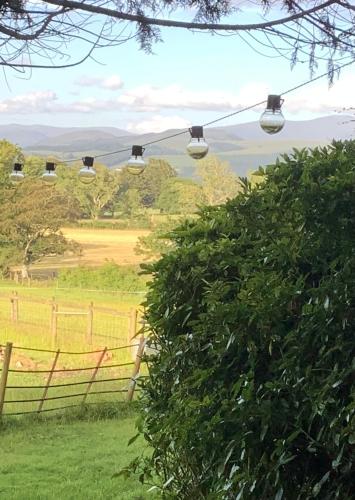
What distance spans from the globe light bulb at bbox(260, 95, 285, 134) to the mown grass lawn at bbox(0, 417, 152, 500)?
68.5 inches

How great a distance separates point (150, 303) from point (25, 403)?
186 inches

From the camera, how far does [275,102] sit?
125 inches

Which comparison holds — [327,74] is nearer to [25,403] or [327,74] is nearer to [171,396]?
[171,396]

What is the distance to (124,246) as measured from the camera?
64.5 ft

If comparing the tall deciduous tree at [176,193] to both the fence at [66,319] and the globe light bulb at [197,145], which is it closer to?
the fence at [66,319]

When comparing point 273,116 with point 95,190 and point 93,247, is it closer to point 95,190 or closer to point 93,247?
point 95,190

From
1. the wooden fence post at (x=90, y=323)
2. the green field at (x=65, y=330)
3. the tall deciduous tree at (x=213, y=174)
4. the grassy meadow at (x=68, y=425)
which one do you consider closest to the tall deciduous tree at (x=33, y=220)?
the green field at (x=65, y=330)

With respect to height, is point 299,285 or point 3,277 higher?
point 299,285

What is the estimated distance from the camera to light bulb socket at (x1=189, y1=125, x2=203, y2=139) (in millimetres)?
3609

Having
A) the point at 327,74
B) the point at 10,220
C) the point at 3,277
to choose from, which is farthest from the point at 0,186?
the point at 327,74

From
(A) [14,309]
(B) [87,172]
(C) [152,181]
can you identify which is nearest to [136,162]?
(B) [87,172]

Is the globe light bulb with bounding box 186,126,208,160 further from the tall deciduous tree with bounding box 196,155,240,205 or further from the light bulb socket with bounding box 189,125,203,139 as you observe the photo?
the tall deciduous tree with bounding box 196,155,240,205

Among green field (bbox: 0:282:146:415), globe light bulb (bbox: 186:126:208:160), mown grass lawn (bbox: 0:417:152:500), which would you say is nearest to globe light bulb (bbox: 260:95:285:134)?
globe light bulb (bbox: 186:126:208:160)

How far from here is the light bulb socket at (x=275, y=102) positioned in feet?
10.4
